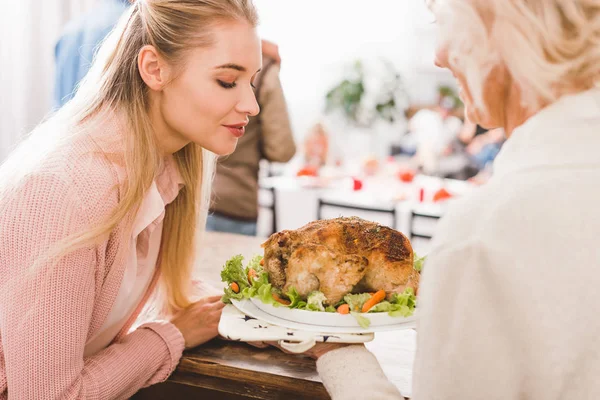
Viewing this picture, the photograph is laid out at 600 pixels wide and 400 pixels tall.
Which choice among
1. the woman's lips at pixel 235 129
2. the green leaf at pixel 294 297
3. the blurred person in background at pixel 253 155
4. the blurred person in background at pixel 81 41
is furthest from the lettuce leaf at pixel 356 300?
the blurred person in background at pixel 253 155

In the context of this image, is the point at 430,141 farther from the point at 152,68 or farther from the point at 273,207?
the point at 152,68

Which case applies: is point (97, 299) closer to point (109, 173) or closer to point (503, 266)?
point (109, 173)

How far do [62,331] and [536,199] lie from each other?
1.05 metres

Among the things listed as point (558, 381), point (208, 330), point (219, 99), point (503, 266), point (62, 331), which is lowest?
point (208, 330)

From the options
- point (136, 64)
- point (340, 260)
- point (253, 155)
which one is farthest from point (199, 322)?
point (253, 155)

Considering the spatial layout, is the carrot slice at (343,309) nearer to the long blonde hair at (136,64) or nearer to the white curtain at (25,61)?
the long blonde hair at (136,64)

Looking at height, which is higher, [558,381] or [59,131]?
[59,131]

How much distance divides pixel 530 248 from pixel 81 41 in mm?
2823

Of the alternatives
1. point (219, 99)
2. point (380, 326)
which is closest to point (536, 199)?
point (380, 326)

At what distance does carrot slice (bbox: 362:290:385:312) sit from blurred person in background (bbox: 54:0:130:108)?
2.09 m

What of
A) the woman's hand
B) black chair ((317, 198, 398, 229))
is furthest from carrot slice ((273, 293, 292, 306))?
black chair ((317, 198, 398, 229))

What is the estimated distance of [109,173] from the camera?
154 cm

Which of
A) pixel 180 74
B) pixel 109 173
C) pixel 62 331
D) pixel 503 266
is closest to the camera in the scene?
pixel 503 266

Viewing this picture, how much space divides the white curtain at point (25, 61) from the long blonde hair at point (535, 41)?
3831 millimetres
